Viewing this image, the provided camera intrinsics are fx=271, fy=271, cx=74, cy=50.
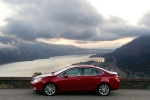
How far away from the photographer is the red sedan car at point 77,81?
497 inches

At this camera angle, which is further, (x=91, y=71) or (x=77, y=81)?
(x=91, y=71)

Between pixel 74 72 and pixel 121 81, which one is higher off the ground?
pixel 74 72

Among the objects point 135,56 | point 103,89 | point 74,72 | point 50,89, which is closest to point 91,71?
point 74,72

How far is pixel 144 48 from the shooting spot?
15600 cm

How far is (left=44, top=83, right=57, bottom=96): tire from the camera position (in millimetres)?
12562

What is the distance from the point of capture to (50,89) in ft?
41.4

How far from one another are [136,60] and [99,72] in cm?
12083

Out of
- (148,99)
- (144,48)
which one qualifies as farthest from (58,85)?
(144,48)

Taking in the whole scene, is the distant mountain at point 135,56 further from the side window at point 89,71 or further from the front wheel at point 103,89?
the side window at point 89,71

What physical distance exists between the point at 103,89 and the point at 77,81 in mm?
1335

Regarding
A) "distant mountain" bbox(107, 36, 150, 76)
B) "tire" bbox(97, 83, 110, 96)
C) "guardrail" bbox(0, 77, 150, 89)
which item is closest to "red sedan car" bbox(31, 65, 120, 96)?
"tire" bbox(97, 83, 110, 96)

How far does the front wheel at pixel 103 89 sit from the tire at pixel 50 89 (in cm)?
214

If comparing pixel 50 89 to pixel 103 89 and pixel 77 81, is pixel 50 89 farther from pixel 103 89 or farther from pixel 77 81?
pixel 103 89

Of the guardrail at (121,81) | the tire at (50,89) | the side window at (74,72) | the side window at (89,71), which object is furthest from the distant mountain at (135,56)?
the tire at (50,89)
